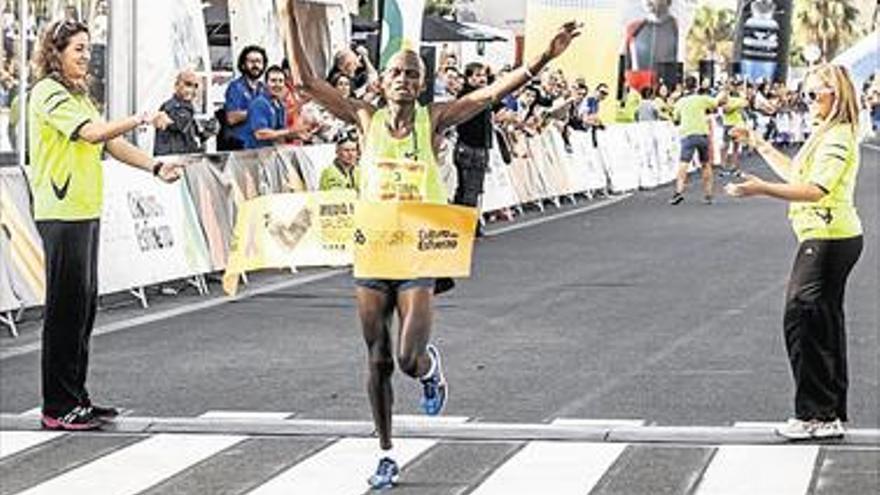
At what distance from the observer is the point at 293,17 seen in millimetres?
9164

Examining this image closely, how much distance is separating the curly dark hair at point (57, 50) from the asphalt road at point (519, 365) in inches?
71.1

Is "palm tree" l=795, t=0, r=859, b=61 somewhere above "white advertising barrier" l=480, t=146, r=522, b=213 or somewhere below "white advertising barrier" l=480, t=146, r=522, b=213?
above

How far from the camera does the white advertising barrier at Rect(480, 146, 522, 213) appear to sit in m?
26.6

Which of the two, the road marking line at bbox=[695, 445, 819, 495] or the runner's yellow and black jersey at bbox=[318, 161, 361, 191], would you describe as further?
the runner's yellow and black jersey at bbox=[318, 161, 361, 191]

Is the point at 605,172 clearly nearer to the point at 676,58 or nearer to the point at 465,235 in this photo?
the point at 676,58

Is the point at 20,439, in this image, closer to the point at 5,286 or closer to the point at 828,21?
the point at 5,286

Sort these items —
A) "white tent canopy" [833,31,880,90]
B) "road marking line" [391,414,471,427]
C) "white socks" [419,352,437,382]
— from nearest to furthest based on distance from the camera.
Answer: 1. "white socks" [419,352,437,382]
2. "road marking line" [391,414,471,427]
3. "white tent canopy" [833,31,880,90]

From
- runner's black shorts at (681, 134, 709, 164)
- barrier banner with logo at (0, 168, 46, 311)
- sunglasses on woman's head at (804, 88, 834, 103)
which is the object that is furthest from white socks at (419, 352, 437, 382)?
runner's black shorts at (681, 134, 709, 164)

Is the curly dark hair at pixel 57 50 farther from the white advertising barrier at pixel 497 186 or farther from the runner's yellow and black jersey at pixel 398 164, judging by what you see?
the white advertising barrier at pixel 497 186

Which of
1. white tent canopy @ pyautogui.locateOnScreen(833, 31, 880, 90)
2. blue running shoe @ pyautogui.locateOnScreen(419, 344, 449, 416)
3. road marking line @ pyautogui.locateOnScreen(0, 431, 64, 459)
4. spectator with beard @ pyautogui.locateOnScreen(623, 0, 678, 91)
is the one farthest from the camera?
spectator with beard @ pyautogui.locateOnScreen(623, 0, 678, 91)

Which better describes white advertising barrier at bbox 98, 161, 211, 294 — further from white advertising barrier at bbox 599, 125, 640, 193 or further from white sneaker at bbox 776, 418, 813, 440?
white advertising barrier at bbox 599, 125, 640, 193

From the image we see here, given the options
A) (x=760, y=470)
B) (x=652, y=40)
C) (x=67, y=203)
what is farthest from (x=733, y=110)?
(x=760, y=470)

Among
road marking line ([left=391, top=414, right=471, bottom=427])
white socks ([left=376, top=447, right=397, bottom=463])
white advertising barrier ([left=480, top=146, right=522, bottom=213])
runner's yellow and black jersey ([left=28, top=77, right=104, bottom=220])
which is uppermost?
runner's yellow and black jersey ([left=28, top=77, right=104, bottom=220])

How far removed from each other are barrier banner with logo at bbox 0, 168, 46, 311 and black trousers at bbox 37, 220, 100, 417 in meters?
3.52
